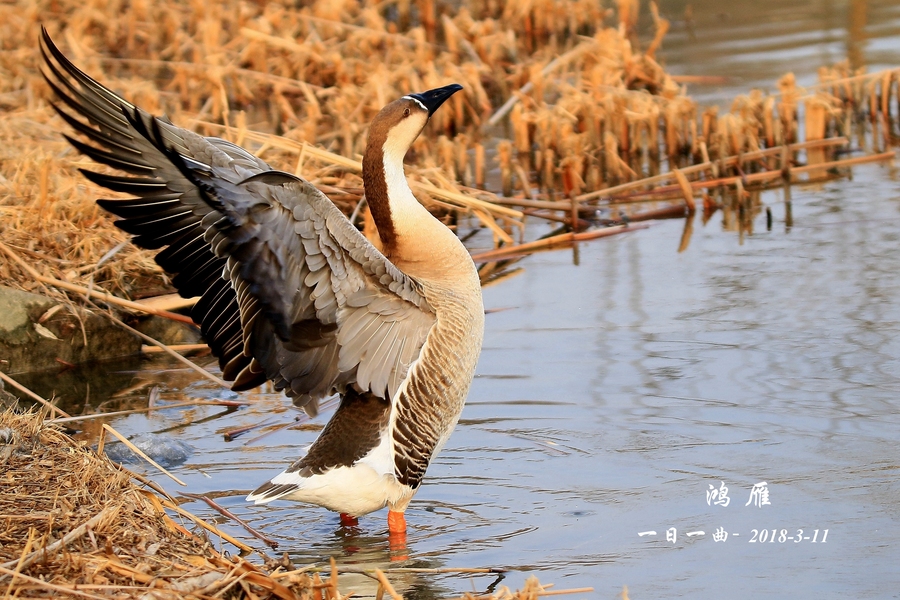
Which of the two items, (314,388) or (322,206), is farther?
(314,388)

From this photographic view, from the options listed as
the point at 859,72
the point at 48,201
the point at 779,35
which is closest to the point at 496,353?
the point at 48,201

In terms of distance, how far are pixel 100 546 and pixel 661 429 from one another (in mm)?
2928

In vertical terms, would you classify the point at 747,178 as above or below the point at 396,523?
above

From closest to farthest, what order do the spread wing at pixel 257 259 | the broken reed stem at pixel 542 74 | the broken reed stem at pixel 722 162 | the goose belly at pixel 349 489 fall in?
1. the spread wing at pixel 257 259
2. the goose belly at pixel 349 489
3. the broken reed stem at pixel 722 162
4. the broken reed stem at pixel 542 74

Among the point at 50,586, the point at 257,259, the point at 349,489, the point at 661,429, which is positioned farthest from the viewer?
the point at 661,429

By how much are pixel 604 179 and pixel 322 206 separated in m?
6.15

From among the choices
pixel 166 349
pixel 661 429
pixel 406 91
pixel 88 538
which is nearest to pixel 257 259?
pixel 88 538

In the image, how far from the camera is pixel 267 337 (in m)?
4.68

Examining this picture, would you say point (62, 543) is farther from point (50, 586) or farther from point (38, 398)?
point (38, 398)

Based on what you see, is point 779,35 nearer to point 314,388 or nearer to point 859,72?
point 859,72

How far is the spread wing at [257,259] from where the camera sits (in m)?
4.22

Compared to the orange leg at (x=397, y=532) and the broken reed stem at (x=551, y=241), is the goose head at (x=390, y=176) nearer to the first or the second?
the orange leg at (x=397, y=532)

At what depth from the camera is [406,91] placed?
11203 mm

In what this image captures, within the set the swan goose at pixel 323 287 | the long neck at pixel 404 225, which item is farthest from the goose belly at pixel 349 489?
the long neck at pixel 404 225
